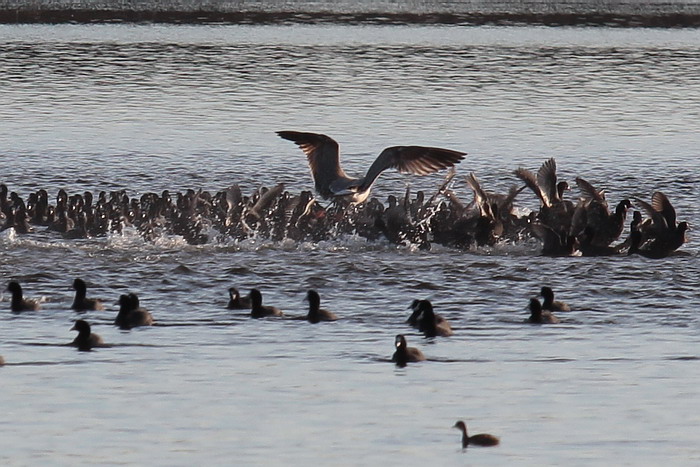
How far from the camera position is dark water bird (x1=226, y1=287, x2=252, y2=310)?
20.6 meters

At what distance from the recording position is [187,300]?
2148 cm

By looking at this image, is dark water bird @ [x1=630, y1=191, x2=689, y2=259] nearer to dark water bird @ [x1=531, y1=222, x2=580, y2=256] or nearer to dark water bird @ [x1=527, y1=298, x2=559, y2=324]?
dark water bird @ [x1=531, y1=222, x2=580, y2=256]

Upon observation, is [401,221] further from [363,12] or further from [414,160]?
[363,12]

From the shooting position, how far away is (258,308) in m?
20.2

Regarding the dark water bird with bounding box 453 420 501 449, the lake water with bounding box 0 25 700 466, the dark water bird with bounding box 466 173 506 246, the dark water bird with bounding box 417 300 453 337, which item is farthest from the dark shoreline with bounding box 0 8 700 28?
the dark water bird with bounding box 453 420 501 449

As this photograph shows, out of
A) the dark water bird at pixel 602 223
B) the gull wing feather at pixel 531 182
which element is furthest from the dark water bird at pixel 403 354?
the gull wing feather at pixel 531 182

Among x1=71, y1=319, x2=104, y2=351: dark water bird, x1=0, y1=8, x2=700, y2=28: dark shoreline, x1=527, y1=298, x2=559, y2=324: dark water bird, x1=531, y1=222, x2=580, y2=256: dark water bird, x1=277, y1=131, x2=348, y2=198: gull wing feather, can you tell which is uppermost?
x1=0, y1=8, x2=700, y2=28: dark shoreline

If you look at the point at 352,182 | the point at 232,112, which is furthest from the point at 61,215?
the point at 232,112

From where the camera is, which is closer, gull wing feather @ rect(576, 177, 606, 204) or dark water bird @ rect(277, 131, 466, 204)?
dark water bird @ rect(277, 131, 466, 204)

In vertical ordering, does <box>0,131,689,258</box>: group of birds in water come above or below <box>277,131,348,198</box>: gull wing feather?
below

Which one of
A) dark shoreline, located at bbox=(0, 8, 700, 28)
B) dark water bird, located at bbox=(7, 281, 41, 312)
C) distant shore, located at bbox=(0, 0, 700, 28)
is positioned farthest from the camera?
distant shore, located at bbox=(0, 0, 700, 28)

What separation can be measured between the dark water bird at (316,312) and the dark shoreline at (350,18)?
7410 cm

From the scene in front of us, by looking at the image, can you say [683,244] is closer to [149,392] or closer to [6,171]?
[149,392]

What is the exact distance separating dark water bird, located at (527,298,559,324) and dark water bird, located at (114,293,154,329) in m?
5.01
